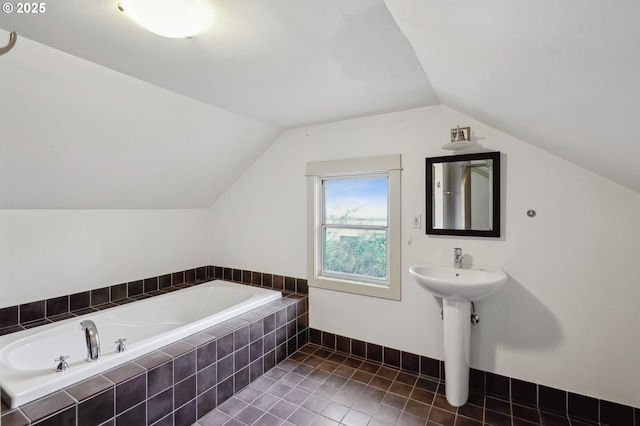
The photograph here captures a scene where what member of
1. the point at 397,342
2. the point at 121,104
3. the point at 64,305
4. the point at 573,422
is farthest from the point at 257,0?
the point at 573,422

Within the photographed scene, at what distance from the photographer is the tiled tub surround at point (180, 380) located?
1.40 meters

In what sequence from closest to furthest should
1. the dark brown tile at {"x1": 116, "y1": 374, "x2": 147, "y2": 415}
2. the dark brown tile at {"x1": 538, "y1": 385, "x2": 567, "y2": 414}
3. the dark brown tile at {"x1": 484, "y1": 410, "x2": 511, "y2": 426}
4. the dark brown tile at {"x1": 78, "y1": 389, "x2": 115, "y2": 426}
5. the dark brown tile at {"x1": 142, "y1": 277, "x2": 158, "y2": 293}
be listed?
the dark brown tile at {"x1": 78, "y1": 389, "x2": 115, "y2": 426} → the dark brown tile at {"x1": 116, "y1": 374, "x2": 147, "y2": 415} → the dark brown tile at {"x1": 484, "y1": 410, "x2": 511, "y2": 426} → the dark brown tile at {"x1": 538, "y1": 385, "x2": 567, "y2": 414} → the dark brown tile at {"x1": 142, "y1": 277, "x2": 158, "y2": 293}

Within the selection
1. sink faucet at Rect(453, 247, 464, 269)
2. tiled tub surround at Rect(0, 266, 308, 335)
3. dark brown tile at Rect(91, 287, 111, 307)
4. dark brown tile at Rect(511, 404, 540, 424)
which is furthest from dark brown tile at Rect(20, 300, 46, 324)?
dark brown tile at Rect(511, 404, 540, 424)

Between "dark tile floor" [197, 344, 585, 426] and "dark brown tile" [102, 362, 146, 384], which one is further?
"dark tile floor" [197, 344, 585, 426]

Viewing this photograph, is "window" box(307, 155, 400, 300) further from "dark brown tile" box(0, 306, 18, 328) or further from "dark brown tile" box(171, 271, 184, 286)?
"dark brown tile" box(0, 306, 18, 328)

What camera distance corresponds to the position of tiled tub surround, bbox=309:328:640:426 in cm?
194

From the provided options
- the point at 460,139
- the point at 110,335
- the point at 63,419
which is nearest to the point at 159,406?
the point at 63,419

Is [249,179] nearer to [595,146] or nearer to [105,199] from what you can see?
[105,199]

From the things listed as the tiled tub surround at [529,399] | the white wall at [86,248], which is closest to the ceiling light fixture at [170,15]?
the white wall at [86,248]

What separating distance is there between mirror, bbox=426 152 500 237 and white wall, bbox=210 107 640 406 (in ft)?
0.24

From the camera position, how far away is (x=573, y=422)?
1957 mm

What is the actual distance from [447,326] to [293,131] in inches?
88.4

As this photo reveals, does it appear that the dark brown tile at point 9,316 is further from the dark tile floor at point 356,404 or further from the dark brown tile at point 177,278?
the dark tile floor at point 356,404

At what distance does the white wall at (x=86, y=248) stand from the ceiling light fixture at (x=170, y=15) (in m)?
1.97
